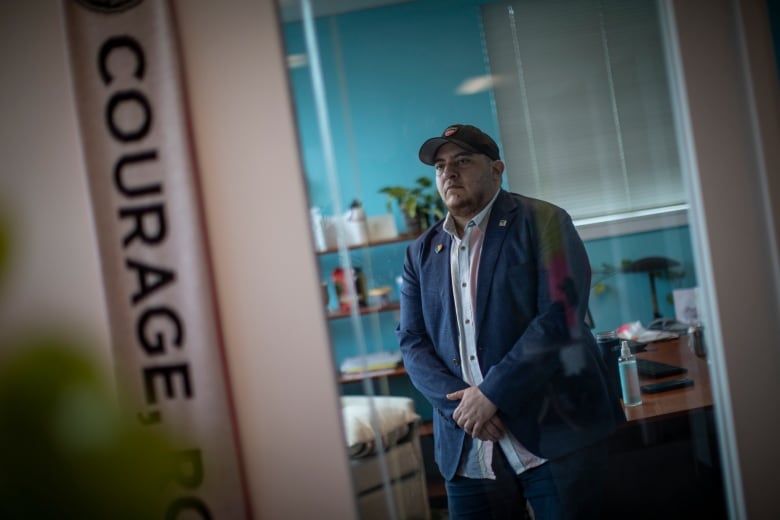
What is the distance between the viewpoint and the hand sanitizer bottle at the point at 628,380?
1.40 metres

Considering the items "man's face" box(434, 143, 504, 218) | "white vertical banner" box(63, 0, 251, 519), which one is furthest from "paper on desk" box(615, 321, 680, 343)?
"white vertical banner" box(63, 0, 251, 519)

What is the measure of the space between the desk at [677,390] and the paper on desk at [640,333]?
15 millimetres

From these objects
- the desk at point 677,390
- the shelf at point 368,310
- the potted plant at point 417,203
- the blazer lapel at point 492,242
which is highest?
the potted plant at point 417,203

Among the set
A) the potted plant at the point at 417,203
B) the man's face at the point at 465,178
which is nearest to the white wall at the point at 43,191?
the potted plant at the point at 417,203

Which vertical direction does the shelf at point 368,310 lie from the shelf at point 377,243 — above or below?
below

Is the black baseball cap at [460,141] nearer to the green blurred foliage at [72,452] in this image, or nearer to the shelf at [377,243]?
the shelf at [377,243]

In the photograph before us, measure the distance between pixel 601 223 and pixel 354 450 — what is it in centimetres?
84

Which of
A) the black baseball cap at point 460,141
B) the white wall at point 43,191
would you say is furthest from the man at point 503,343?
the white wall at point 43,191

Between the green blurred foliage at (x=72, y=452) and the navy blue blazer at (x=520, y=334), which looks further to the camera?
the navy blue blazer at (x=520, y=334)

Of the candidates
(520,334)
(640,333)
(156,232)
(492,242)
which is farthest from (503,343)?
(156,232)

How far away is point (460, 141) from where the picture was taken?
4.50 feet

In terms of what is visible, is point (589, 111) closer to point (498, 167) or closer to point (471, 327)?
point (498, 167)

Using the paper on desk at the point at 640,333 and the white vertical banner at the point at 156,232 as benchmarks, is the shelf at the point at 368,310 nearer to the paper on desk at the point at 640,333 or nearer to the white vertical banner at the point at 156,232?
the white vertical banner at the point at 156,232

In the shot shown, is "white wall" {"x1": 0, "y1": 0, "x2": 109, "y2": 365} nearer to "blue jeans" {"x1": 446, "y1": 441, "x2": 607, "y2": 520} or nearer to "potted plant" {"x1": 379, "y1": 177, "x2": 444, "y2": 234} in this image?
"potted plant" {"x1": 379, "y1": 177, "x2": 444, "y2": 234}
